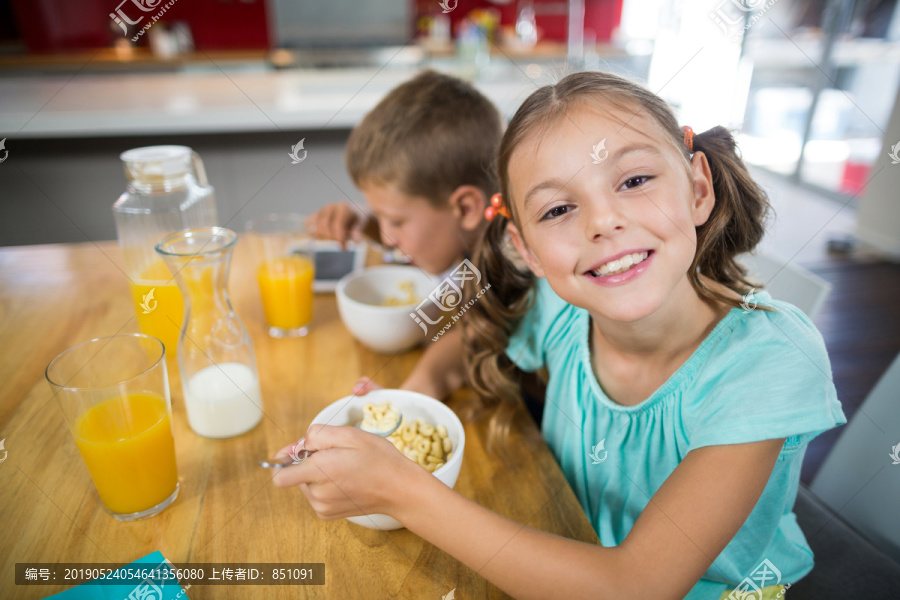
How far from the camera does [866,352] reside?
2.28 metres

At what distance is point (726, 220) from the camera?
0.78m

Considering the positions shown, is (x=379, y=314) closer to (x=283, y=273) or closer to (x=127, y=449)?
(x=283, y=273)

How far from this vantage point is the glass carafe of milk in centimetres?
75

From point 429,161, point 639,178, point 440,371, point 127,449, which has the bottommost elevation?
point 440,371

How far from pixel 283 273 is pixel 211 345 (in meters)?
0.25

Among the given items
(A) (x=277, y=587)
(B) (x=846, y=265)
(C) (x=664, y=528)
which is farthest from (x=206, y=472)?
(B) (x=846, y=265)

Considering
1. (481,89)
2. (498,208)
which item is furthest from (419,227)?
(481,89)

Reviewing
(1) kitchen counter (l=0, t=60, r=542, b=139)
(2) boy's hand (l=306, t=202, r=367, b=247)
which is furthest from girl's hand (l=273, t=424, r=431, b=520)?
(1) kitchen counter (l=0, t=60, r=542, b=139)

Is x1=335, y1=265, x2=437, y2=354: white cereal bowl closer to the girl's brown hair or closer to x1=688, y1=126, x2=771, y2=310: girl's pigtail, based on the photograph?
the girl's brown hair

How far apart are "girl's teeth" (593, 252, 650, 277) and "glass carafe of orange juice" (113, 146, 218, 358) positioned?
0.64 metres

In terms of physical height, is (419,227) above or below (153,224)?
below

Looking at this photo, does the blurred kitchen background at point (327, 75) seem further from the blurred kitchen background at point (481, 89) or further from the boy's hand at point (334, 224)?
the boy's hand at point (334, 224)

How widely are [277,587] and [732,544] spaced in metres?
0.58

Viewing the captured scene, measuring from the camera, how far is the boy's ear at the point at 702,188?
78 cm
